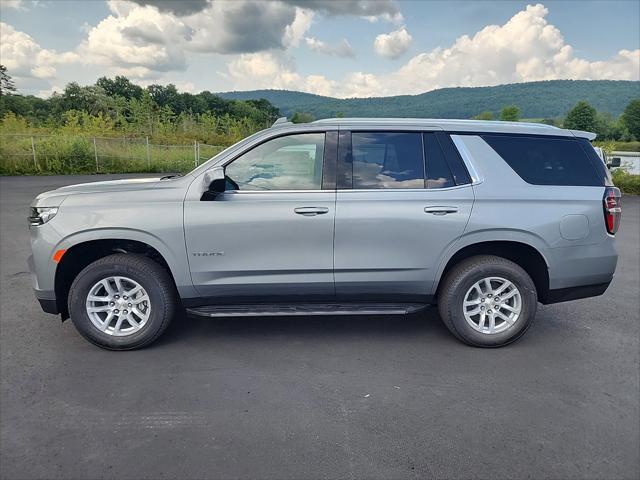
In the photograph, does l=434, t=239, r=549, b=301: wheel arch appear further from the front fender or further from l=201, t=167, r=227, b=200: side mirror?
the front fender

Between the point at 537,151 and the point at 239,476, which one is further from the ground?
the point at 537,151

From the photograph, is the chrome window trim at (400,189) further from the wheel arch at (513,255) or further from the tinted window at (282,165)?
the wheel arch at (513,255)

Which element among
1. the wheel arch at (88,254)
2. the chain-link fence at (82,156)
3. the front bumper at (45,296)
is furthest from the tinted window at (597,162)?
the chain-link fence at (82,156)

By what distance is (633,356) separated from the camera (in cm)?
354

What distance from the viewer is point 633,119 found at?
318ft

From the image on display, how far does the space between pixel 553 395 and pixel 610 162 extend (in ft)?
46.0

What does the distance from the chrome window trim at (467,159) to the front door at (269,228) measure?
1125 mm

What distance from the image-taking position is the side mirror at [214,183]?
3352mm

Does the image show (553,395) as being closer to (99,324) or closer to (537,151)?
(537,151)

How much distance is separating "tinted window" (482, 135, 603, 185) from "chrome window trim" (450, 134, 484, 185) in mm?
215

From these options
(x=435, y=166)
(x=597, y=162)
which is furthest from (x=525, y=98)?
(x=435, y=166)

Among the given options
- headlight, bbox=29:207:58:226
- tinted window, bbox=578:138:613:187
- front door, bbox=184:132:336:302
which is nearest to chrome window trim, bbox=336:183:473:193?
front door, bbox=184:132:336:302

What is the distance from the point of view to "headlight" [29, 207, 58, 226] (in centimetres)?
342

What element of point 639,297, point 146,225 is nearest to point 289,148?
point 146,225
